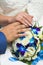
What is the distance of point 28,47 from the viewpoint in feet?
3.48

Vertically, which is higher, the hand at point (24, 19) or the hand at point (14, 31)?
the hand at point (24, 19)

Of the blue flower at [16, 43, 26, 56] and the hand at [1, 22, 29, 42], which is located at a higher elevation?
the hand at [1, 22, 29, 42]

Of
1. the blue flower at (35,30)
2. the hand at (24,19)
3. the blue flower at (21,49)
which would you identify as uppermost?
the hand at (24,19)

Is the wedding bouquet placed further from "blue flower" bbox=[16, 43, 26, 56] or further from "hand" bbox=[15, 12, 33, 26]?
"hand" bbox=[15, 12, 33, 26]

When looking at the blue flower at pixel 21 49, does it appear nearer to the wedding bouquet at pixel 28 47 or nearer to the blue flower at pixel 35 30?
the wedding bouquet at pixel 28 47

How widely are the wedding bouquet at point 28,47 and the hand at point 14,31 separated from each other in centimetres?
3

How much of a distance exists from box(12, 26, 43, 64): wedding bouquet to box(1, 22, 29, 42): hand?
0.10 ft

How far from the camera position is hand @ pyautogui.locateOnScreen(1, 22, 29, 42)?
1136 millimetres

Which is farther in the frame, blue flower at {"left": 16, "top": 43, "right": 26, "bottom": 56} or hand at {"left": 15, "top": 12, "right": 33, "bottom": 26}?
hand at {"left": 15, "top": 12, "right": 33, "bottom": 26}

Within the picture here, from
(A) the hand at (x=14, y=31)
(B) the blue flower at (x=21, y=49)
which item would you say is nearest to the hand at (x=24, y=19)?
(A) the hand at (x=14, y=31)

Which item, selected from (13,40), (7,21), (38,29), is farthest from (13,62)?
(7,21)

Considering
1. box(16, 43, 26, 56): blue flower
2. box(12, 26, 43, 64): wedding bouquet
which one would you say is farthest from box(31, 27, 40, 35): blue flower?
box(16, 43, 26, 56): blue flower

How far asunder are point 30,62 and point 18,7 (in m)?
0.57

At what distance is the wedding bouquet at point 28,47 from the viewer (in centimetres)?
105
